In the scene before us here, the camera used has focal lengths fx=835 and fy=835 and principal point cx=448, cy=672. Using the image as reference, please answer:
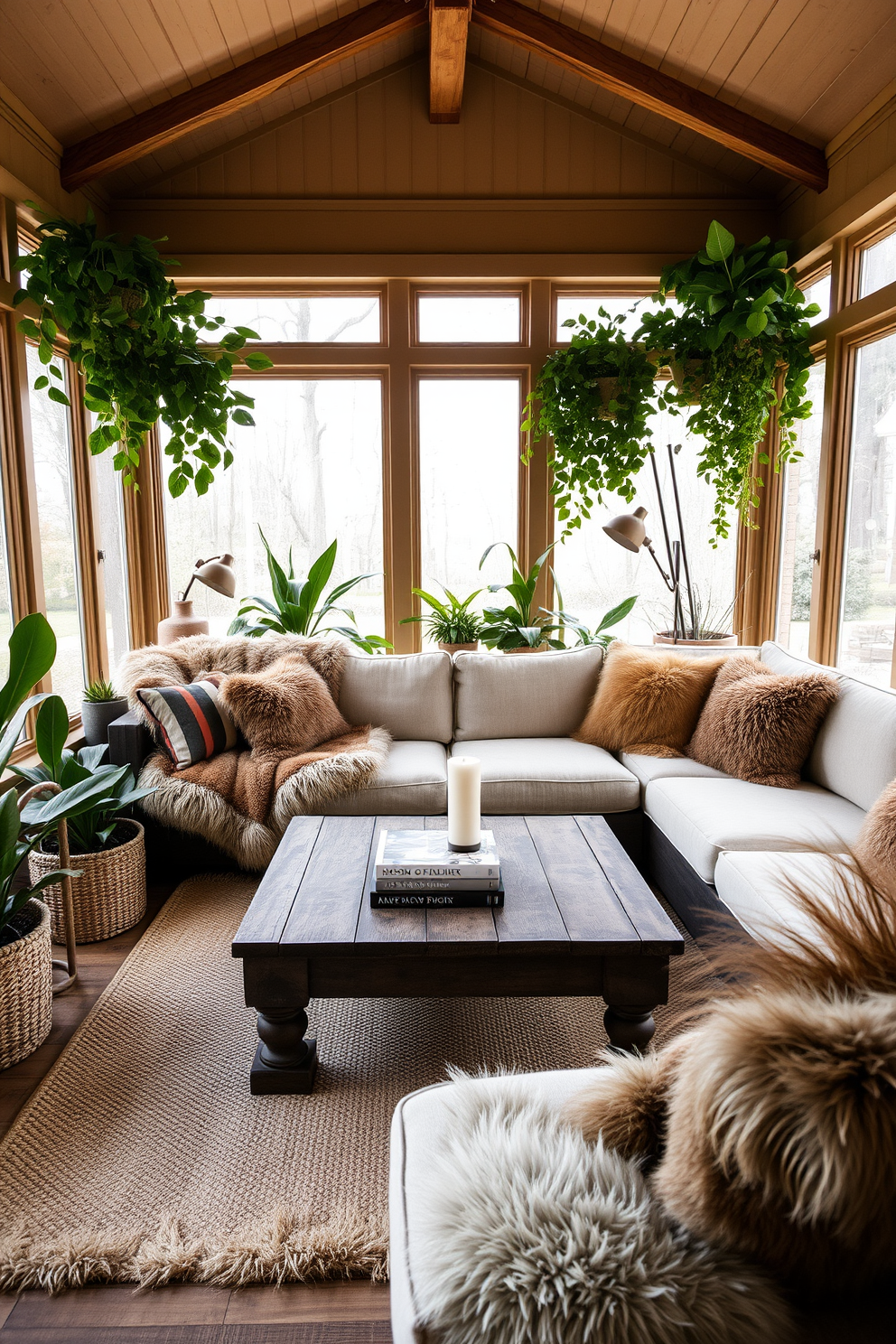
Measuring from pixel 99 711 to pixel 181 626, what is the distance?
0.67m

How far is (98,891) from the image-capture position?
2498mm

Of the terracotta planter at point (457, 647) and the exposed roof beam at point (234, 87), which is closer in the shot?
the exposed roof beam at point (234, 87)

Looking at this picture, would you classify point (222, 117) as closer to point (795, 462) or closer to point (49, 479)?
point (49, 479)

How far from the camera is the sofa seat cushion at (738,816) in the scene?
7.24 ft

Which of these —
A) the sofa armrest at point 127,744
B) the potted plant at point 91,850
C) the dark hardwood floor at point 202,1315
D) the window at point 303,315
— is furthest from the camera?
the window at point 303,315

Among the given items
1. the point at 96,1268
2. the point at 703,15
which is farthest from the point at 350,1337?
the point at 703,15

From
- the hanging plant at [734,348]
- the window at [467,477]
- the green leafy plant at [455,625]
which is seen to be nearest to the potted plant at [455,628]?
the green leafy plant at [455,625]

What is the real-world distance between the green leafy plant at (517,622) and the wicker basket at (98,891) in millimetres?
1957

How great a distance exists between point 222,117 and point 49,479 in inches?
76.0

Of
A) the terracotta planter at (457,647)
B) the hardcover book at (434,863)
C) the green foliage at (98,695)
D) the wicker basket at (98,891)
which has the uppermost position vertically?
the terracotta planter at (457,647)

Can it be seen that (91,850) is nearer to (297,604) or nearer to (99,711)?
(99,711)

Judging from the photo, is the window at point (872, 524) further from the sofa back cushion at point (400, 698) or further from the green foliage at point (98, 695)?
the green foliage at point (98, 695)

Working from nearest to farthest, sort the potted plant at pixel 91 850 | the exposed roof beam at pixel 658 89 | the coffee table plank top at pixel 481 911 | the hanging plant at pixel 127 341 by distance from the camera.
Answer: the coffee table plank top at pixel 481 911 → the potted plant at pixel 91 850 → the hanging plant at pixel 127 341 → the exposed roof beam at pixel 658 89

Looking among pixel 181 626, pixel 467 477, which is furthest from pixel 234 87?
pixel 181 626
